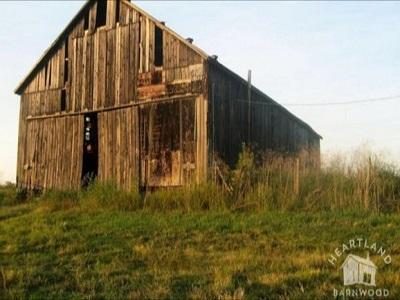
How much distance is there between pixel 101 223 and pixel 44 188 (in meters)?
8.01

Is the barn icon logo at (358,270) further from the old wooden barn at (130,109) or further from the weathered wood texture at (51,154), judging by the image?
the weathered wood texture at (51,154)

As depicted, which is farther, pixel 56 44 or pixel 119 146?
pixel 56 44

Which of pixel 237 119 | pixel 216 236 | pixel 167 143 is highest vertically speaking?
pixel 237 119

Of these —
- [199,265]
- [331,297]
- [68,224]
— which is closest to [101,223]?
[68,224]

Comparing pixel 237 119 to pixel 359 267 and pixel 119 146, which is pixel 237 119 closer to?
pixel 119 146

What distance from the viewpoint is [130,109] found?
56.4 ft

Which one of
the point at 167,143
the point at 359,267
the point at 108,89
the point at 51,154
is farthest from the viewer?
the point at 51,154

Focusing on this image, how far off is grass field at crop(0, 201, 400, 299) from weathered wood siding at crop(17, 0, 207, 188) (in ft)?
13.9

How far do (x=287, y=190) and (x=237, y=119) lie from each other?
509 centimetres

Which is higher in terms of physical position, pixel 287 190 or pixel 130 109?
pixel 130 109

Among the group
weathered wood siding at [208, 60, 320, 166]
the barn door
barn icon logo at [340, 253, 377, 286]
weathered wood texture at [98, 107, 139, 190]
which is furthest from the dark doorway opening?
barn icon logo at [340, 253, 377, 286]

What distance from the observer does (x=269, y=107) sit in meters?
19.5

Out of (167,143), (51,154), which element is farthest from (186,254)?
(51,154)

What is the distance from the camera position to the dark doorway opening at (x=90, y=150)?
18.5 meters
